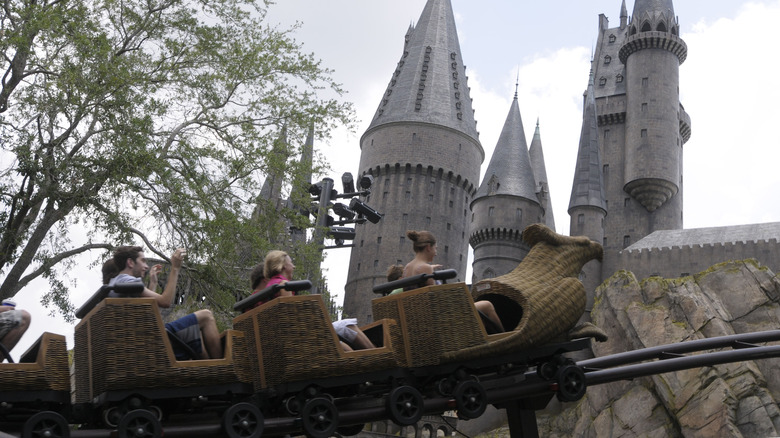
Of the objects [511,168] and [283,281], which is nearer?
[283,281]

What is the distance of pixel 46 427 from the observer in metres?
5.60

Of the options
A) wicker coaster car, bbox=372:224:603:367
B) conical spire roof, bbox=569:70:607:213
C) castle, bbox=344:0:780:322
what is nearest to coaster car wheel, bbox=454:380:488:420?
wicker coaster car, bbox=372:224:603:367

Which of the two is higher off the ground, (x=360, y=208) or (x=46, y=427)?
(x=360, y=208)

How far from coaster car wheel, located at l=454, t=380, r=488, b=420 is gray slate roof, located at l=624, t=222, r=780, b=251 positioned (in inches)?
1952

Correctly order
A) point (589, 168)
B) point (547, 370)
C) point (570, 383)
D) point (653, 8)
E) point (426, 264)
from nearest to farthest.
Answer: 1. point (570, 383)
2. point (547, 370)
3. point (426, 264)
4. point (589, 168)
5. point (653, 8)

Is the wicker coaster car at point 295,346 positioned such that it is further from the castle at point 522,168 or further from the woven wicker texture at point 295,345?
the castle at point 522,168

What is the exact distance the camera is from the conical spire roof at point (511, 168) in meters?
68.7

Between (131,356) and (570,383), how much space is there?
3009 mm

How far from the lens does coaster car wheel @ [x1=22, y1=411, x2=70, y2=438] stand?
5.49 meters

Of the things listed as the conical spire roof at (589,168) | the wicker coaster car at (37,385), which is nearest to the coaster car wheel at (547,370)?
the wicker coaster car at (37,385)

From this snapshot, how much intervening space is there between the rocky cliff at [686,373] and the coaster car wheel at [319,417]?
31.2m

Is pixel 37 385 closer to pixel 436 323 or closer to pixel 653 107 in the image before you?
pixel 436 323

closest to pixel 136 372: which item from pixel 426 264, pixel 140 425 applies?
pixel 140 425

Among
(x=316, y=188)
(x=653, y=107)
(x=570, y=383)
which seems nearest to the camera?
(x=570, y=383)
